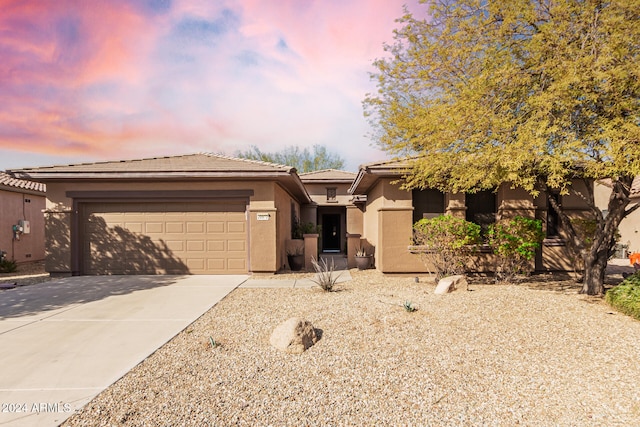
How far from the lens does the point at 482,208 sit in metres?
10.4

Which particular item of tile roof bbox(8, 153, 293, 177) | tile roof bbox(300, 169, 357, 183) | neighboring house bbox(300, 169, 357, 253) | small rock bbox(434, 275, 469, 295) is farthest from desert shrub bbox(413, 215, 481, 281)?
tile roof bbox(300, 169, 357, 183)

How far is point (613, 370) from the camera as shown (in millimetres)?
3729

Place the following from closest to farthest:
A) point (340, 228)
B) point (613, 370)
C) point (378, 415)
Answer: point (378, 415), point (613, 370), point (340, 228)

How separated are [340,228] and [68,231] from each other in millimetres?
15227

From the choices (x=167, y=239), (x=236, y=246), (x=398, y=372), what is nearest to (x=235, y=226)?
(x=236, y=246)

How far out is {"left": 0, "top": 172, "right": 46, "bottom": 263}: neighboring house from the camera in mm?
13195

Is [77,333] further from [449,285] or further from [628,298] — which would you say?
[628,298]

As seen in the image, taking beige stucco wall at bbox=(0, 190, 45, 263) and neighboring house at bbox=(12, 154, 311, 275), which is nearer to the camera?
neighboring house at bbox=(12, 154, 311, 275)

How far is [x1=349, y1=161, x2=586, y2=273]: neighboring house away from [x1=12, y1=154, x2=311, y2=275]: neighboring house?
336cm

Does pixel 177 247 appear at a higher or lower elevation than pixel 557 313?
higher

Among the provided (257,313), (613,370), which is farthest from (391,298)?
(613,370)

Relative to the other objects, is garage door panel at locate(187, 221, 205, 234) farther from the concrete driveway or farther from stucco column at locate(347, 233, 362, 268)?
stucco column at locate(347, 233, 362, 268)

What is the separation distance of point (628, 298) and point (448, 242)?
3.67m

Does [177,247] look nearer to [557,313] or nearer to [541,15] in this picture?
[557,313]
